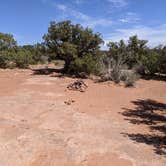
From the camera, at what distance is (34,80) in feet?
55.3

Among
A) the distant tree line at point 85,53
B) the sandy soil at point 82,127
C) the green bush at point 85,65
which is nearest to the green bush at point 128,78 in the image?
the distant tree line at point 85,53

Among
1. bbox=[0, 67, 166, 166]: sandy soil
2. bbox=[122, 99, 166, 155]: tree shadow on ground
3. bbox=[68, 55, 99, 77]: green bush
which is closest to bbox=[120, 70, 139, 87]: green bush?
bbox=[0, 67, 166, 166]: sandy soil

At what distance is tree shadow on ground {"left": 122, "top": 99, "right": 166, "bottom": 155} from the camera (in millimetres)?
7059

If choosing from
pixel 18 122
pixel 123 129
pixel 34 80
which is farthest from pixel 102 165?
pixel 34 80

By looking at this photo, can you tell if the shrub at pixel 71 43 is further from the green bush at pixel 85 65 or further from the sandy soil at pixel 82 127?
the sandy soil at pixel 82 127

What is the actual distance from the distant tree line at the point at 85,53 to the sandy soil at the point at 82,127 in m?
4.56

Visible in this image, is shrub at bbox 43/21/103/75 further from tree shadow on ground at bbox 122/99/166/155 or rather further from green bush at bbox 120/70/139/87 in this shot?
tree shadow on ground at bbox 122/99/166/155

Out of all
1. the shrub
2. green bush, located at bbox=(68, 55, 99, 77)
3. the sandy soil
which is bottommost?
the sandy soil

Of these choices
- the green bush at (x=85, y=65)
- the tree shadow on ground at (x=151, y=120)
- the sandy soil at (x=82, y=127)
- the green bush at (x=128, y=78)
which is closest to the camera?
the sandy soil at (x=82, y=127)

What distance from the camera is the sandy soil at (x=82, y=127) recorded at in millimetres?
6000

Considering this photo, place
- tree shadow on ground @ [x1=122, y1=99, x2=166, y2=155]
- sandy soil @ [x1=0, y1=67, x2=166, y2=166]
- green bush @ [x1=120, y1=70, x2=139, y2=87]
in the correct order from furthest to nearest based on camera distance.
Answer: green bush @ [x1=120, y1=70, x2=139, y2=87] < tree shadow on ground @ [x1=122, y1=99, x2=166, y2=155] < sandy soil @ [x1=0, y1=67, x2=166, y2=166]

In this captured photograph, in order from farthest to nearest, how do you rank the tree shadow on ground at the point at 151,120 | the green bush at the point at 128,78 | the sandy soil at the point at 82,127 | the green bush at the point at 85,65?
the green bush at the point at 85,65, the green bush at the point at 128,78, the tree shadow on ground at the point at 151,120, the sandy soil at the point at 82,127

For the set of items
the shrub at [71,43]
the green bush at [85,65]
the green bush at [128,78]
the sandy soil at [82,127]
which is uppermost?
the shrub at [71,43]

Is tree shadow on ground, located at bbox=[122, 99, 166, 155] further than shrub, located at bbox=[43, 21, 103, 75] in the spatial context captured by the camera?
No
